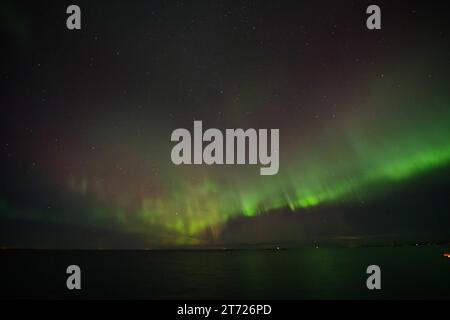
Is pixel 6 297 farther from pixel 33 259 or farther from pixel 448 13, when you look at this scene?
pixel 448 13

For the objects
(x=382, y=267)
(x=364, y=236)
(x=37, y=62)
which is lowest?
(x=382, y=267)

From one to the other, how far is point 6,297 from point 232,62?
5.25 m

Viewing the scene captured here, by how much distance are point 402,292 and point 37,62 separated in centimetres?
648

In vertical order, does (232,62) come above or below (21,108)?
above

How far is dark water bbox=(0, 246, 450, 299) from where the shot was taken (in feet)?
21.6

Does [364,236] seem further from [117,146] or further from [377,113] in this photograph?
[117,146]

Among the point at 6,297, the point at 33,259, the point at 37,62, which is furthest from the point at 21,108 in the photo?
the point at 6,297

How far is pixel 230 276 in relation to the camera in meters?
7.71

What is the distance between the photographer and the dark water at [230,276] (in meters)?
6.60

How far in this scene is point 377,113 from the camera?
10461 millimetres

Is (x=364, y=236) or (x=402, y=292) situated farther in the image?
(x=364, y=236)
